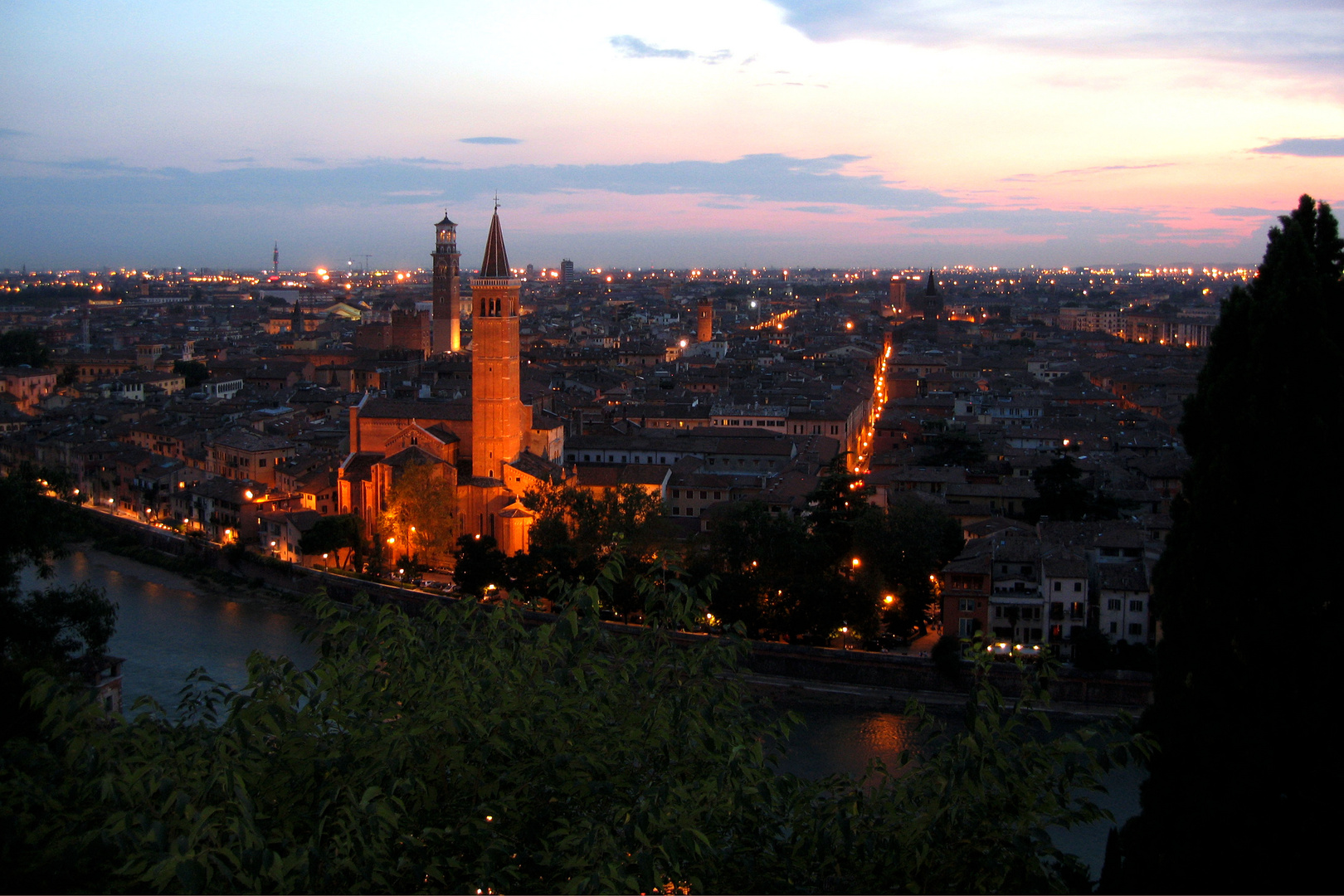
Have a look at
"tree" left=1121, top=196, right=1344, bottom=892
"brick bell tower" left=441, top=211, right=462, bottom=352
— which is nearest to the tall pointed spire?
"tree" left=1121, top=196, right=1344, bottom=892

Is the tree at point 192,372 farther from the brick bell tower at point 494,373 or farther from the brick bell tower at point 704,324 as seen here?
the brick bell tower at point 704,324

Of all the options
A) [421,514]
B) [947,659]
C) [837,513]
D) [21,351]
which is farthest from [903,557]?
[21,351]

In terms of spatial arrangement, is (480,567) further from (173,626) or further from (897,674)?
(897,674)

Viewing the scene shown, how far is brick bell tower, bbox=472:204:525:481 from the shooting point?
1152 centimetres

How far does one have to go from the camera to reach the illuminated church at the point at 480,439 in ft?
37.1

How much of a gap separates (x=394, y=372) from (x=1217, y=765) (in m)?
19.6

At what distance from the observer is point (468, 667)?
9.11 ft

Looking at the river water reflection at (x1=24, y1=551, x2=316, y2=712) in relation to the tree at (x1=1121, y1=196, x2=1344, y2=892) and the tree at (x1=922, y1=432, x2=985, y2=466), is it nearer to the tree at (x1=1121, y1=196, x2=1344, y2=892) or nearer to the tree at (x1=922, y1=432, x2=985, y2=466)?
the tree at (x1=1121, y1=196, x2=1344, y2=892)

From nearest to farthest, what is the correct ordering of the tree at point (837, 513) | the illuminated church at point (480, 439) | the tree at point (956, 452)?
the tree at point (837, 513)
the illuminated church at point (480, 439)
the tree at point (956, 452)

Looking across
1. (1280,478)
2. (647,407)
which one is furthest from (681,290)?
(1280,478)

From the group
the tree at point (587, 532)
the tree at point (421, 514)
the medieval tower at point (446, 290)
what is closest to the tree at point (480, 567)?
the tree at point (587, 532)

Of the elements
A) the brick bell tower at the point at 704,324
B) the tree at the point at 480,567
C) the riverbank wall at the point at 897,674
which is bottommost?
the riverbank wall at the point at 897,674

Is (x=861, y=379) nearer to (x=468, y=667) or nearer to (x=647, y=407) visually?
(x=647, y=407)

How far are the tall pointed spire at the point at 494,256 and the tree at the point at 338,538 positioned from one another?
9.27 feet
